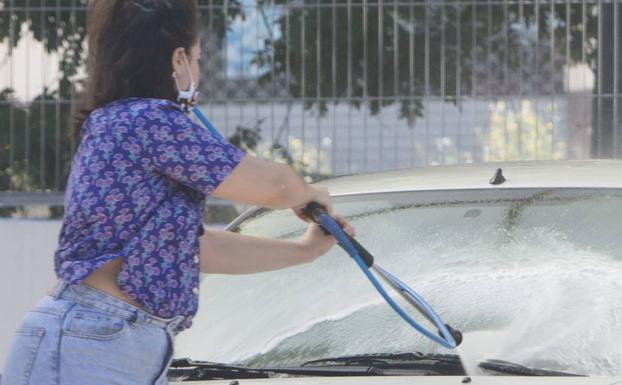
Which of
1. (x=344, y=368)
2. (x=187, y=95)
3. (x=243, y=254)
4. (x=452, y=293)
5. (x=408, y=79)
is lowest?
(x=344, y=368)

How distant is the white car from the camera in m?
3.65

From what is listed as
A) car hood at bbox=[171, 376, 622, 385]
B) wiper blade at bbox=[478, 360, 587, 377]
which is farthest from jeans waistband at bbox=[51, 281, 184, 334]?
wiper blade at bbox=[478, 360, 587, 377]

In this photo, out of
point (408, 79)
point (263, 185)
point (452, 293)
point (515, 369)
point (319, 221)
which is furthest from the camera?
point (408, 79)

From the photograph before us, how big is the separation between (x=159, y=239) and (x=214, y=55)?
23.6 feet

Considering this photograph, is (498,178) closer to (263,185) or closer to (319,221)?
(319,221)

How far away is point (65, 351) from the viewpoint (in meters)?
2.96

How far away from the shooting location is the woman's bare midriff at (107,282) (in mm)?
3031

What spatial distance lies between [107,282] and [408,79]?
702cm

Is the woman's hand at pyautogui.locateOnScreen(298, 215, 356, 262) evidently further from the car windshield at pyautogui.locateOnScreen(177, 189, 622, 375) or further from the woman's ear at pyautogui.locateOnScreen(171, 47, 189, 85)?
the woman's ear at pyautogui.locateOnScreen(171, 47, 189, 85)

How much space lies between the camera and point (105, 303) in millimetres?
3012

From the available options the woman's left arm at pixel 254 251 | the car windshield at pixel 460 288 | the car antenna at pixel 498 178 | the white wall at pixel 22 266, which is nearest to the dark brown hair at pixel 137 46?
the woman's left arm at pixel 254 251

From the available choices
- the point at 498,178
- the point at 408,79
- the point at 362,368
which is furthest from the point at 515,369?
the point at 408,79

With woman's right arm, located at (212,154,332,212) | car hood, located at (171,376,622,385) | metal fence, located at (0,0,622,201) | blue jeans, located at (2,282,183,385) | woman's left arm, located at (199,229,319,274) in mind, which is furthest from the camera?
metal fence, located at (0,0,622,201)

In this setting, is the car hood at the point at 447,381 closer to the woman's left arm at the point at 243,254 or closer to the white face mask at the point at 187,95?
the woman's left arm at the point at 243,254
